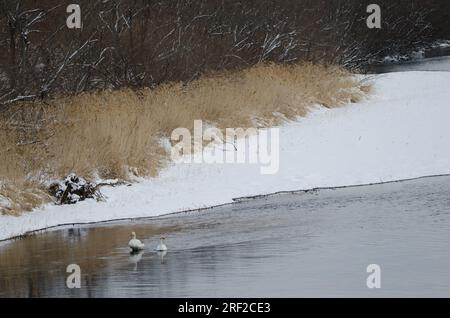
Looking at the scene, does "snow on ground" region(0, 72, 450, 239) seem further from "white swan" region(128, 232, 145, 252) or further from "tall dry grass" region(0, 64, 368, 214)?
"white swan" region(128, 232, 145, 252)

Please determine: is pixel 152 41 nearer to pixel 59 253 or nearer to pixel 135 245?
pixel 59 253

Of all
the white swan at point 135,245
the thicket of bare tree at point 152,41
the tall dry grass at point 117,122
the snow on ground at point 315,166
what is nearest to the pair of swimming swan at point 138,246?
the white swan at point 135,245

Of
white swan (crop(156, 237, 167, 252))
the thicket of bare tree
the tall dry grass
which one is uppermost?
the thicket of bare tree

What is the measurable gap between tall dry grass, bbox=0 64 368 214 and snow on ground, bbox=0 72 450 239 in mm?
588

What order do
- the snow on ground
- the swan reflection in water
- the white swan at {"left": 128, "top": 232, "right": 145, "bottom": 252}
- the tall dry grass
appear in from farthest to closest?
the tall dry grass, the snow on ground, the white swan at {"left": 128, "top": 232, "right": 145, "bottom": 252}, the swan reflection in water

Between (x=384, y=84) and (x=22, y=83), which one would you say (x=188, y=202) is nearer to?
(x=22, y=83)

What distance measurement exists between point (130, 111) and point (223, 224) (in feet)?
22.7

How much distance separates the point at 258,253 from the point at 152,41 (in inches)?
656

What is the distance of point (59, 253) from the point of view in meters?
13.7

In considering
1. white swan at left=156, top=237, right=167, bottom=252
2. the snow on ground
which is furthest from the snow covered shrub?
white swan at left=156, top=237, right=167, bottom=252

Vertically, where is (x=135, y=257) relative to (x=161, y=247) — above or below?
below

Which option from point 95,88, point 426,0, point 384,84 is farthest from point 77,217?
point 426,0

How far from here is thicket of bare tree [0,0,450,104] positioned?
23.1m

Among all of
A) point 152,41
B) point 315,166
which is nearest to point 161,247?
point 315,166
